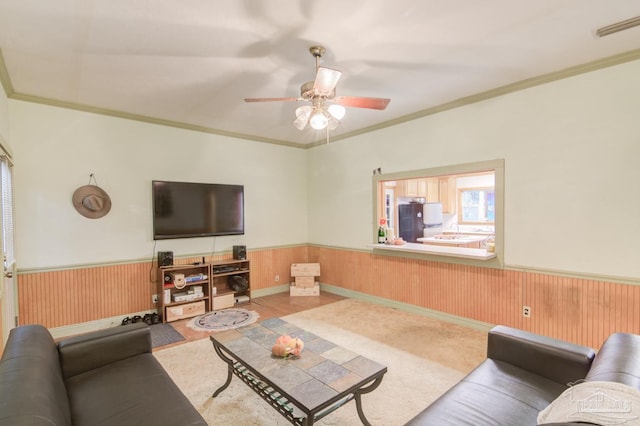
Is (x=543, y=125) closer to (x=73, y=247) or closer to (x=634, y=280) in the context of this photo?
(x=634, y=280)

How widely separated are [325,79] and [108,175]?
333 centimetres

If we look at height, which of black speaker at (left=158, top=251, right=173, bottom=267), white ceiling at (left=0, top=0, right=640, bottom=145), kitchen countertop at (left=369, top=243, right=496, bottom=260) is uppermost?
white ceiling at (left=0, top=0, right=640, bottom=145)

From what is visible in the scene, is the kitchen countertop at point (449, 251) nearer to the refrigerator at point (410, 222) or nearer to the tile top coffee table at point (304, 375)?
the refrigerator at point (410, 222)

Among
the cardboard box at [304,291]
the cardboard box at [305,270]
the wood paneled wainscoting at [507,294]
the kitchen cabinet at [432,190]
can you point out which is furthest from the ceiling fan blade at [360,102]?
the kitchen cabinet at [432,190]

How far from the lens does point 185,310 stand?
4270mm

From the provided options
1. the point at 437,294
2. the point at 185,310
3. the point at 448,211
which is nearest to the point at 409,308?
the point at 437,294

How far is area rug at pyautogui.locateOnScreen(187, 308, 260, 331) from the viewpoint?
12.9 feet

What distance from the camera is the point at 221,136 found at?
5.01m

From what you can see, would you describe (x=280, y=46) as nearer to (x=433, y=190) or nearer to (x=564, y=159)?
(x=564, y=159)

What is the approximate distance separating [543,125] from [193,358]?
431 cm

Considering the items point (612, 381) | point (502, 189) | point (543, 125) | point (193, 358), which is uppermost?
point (543, 125)

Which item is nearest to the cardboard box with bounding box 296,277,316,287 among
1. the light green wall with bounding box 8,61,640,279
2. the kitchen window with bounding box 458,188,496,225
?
the light green wall with bounding box 8,61,640,279

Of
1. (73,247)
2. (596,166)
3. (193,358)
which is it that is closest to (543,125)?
(596,166)

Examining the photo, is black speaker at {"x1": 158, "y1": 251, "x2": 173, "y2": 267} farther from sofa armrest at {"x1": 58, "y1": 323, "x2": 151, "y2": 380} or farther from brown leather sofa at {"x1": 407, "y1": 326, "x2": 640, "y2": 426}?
brown leather sofa at {"x1": 407, "y1": 326, "x2": 640, "y2": 426}
